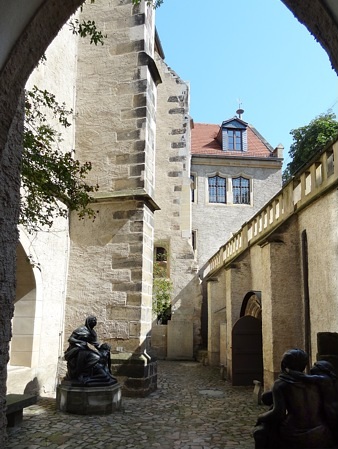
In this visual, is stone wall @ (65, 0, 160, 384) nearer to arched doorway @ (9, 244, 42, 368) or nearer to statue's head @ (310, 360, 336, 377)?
arched doorway @ (9, 244, 42, 368)

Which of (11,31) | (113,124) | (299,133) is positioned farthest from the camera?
(299,133)

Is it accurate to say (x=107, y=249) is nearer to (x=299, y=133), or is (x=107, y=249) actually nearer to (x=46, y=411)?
(x=46, y=411)

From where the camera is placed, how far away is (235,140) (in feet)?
87.5

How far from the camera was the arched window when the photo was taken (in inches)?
978

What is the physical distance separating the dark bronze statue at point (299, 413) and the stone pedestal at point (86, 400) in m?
3.86

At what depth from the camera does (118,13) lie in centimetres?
1084

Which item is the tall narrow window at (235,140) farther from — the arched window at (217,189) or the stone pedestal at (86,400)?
the stone pedestal at (86,400)

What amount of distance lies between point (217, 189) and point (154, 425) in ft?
63.1

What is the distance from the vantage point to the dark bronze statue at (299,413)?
3738mm

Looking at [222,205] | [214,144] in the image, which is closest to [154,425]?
[222,205]

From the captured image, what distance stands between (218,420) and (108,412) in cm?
173

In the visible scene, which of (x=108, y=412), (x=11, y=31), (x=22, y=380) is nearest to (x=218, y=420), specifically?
(x=108, y=412)

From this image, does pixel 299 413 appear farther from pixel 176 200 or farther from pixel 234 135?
pixel 234 135

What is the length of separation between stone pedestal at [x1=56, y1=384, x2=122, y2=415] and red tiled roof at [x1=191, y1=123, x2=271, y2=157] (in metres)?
19.6
